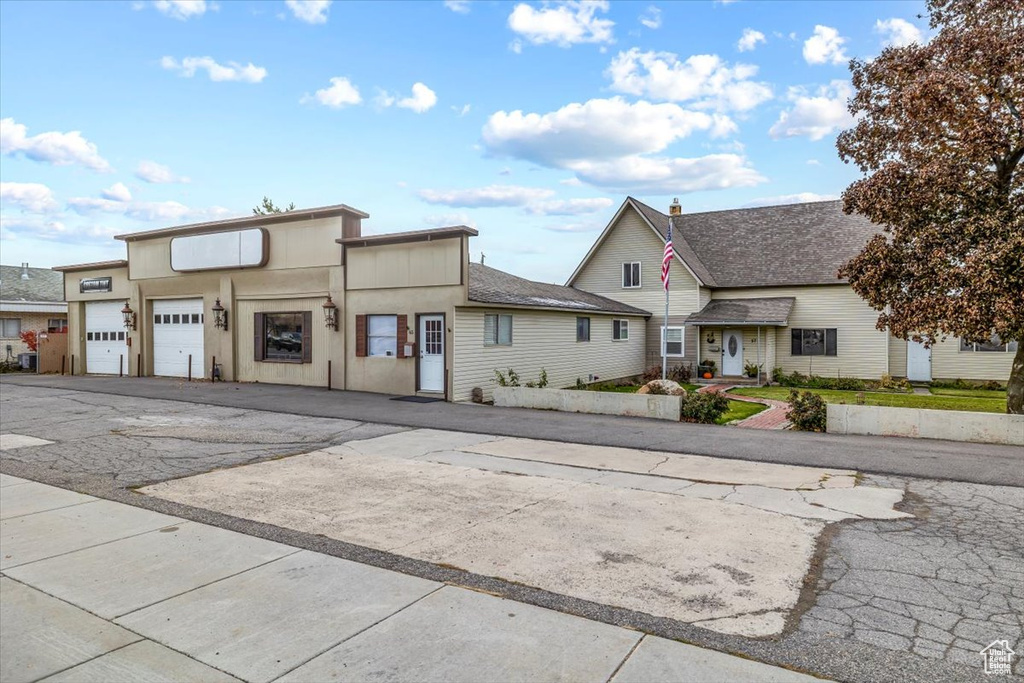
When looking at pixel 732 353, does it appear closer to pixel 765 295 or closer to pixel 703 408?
pixel 765 295

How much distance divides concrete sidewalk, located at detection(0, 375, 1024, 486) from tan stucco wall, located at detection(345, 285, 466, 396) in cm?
64

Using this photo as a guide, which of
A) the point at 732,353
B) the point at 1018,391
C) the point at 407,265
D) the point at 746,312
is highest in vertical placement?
the point at 407,265

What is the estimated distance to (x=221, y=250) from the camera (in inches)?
845

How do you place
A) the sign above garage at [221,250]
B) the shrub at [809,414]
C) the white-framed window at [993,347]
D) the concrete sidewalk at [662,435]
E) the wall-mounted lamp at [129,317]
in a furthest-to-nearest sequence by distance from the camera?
the wall-mounted lamp at [129,317] < the white-framed window at [993,347] < the sign above garage at [221,250] < the shrub at [809,414] < the concrete sidewalk at [662,435]

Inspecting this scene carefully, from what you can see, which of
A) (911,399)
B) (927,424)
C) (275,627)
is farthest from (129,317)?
(911,399)

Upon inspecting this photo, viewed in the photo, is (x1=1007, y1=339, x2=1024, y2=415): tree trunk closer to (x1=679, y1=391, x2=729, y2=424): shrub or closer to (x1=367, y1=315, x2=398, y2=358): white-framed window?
(x1=679, y1=391, x2=729, y2=424): shrub

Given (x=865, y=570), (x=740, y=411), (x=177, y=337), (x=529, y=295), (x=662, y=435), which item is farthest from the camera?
(x=177, y=337)

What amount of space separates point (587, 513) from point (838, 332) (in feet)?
72.0

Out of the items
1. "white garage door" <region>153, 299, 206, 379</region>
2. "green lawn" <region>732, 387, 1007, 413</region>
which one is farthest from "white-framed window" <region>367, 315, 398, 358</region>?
"green lawn" <region>732, 387, 1007, 413</region>

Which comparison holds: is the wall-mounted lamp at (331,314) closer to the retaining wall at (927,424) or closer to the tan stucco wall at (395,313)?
the tan stucco wall at (395,313)

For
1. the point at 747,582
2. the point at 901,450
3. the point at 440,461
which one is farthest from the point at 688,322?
the point at 747,582

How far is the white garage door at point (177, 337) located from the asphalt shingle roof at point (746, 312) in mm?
19381

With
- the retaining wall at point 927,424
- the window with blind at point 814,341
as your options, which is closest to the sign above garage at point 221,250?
the retaining wall at point 927,424

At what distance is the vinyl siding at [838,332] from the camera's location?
23.9 meters
